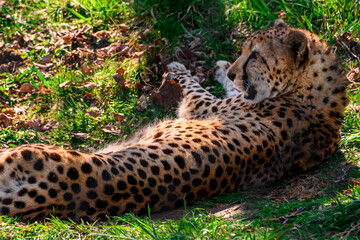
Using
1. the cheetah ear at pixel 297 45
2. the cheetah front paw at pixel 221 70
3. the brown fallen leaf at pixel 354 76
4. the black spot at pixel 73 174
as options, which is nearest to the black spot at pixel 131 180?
the black spot at pixel 73 174

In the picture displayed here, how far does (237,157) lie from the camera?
3889 mm

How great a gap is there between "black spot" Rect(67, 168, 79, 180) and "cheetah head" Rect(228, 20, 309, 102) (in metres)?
2.05

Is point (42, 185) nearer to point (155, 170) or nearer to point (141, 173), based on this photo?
point (141, 173)

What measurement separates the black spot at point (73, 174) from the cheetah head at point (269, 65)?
2054 mm

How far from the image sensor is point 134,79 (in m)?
5.82

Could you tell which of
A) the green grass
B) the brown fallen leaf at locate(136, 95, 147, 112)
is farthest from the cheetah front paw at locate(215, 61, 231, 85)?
the brown fallen leaf at locate(136, 95, 147, 112)

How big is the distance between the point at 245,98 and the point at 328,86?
0.76m

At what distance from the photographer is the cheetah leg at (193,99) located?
5.22m

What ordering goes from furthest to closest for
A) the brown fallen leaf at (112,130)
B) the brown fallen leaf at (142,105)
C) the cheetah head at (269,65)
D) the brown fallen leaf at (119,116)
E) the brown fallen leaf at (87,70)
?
1. the brown fallen leaf at (87,70)
2. the brown fallen leaf at (142,105)
3. the brown fallen leaf at (119,116)
4. the brown fallen leaf at (112,130)
5. the cheetah head at (269,65)

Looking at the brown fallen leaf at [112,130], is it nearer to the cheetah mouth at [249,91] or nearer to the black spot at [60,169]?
the cheetah mouth at [249,91]

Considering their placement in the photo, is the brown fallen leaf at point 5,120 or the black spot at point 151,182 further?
the brown fallen leaf at point 5,120

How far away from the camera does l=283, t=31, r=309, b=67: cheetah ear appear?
14.7ft

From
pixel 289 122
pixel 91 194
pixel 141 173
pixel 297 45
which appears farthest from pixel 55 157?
pixel 297 45

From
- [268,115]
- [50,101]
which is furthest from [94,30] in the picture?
[268,115]
